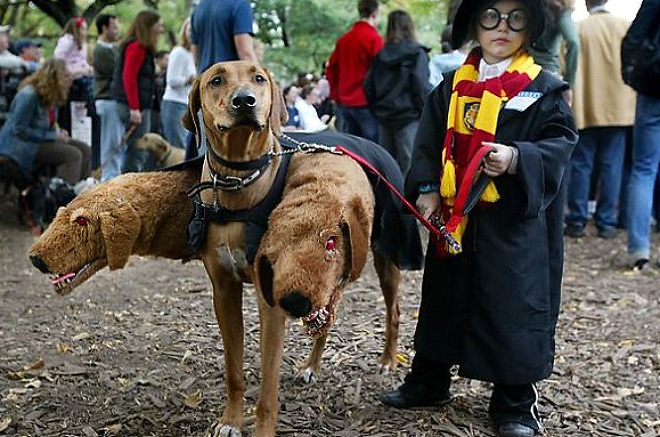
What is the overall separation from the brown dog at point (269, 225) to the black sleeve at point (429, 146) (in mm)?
447

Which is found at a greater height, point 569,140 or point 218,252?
point 569,140

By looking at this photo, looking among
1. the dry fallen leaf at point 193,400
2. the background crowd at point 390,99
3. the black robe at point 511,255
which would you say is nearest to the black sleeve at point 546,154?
the black robe at point 511,255

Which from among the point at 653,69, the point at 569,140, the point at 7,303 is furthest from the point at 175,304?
the point at 653,69

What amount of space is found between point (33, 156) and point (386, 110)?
388 cm

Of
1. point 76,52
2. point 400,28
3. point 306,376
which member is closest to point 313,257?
point 306,376

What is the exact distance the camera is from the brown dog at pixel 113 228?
3092 millimetres

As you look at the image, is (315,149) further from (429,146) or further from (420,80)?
(420,80)

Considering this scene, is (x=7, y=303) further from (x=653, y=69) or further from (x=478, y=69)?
(x=653, y=69)

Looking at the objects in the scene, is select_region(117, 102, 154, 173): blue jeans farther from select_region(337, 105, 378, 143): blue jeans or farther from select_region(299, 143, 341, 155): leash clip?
select_region(299, 143, 341, 155): leash clip

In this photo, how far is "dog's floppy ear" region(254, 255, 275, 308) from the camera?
109 inches

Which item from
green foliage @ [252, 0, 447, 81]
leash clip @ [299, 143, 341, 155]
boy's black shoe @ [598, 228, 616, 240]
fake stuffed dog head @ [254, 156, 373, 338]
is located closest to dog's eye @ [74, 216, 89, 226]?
fake stuffed dog head @ [254, 156, 373, 338]

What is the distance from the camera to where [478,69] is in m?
3.36

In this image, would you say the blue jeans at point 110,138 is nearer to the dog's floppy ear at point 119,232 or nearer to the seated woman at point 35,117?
the seated woman at point 35,117

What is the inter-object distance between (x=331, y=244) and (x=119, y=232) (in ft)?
3.28
